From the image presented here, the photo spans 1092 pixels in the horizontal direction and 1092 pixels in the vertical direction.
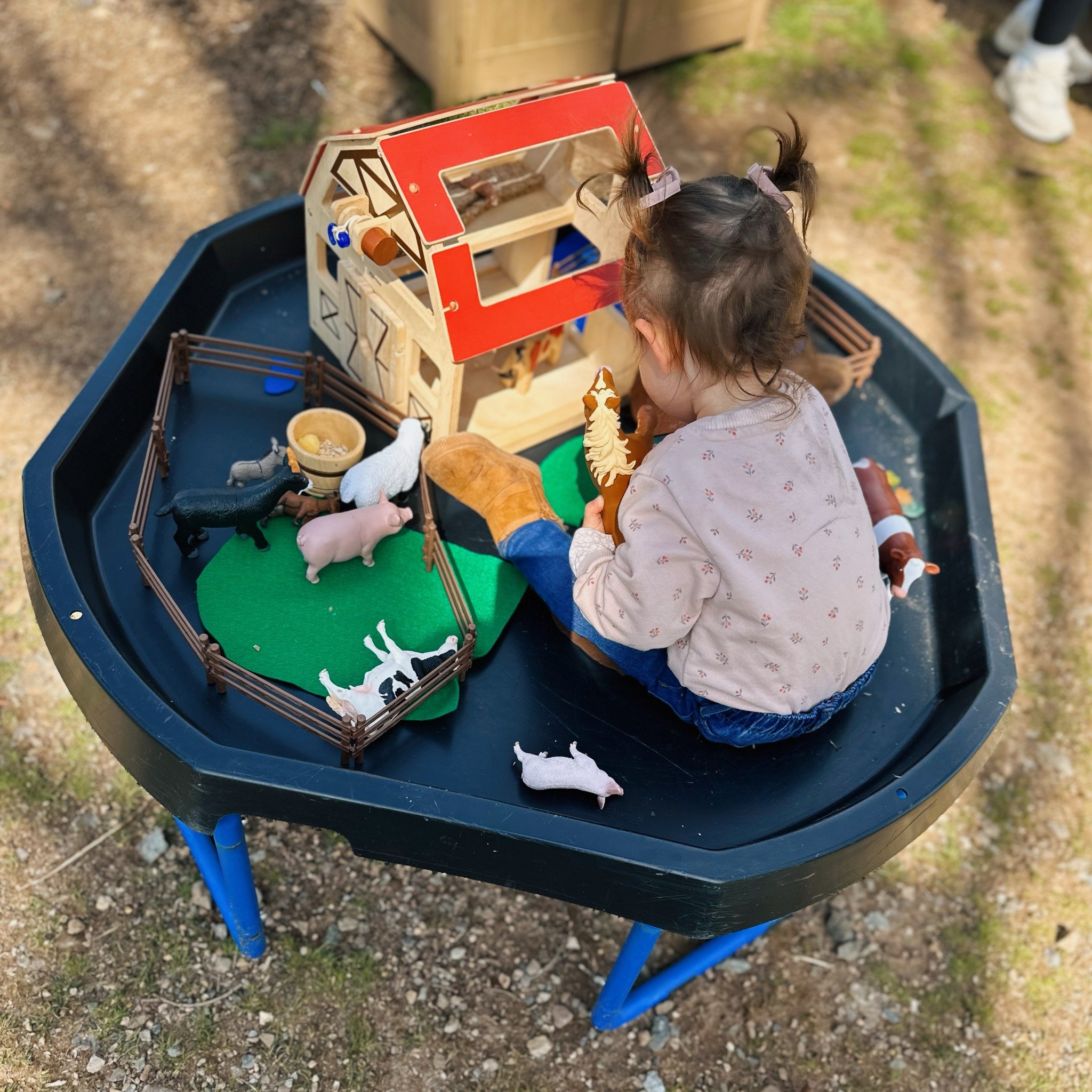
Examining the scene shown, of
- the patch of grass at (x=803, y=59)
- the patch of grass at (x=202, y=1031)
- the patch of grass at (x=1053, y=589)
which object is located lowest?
the patch of grass at (x=202, y=1031)

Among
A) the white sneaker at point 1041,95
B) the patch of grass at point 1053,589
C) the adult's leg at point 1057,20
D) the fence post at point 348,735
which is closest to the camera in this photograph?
the fence post at point 348,735

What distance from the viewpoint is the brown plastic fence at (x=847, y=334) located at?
175 cm

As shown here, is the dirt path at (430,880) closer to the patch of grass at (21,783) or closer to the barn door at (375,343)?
the patch of grass at (21,783)

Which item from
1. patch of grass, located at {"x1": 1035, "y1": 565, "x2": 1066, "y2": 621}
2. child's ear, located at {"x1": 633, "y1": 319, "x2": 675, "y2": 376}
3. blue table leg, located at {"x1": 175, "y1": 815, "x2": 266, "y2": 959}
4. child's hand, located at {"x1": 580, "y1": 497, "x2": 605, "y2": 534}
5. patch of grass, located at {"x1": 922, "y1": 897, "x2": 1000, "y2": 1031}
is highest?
child's ear, located at {"x1": 633, "y1": 319, "x2": 675, "y2": 376}

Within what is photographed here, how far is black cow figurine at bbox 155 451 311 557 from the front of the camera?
1280mm

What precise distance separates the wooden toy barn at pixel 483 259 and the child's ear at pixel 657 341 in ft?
0.96

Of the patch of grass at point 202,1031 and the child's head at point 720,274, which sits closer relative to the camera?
the child's head at point 720,274

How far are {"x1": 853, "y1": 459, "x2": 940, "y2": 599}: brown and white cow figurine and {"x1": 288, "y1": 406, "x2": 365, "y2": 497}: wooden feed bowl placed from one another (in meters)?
0.68

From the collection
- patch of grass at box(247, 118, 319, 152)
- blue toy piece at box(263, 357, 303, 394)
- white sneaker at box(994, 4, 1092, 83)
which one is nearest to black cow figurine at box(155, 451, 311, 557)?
blue toy piece at box(263, 357, 303, 394)

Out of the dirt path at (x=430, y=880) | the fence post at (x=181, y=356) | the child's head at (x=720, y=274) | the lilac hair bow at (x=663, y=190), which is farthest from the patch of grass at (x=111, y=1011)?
the lilac hair bow at (x=663, y=190)

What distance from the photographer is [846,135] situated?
3.15 metres

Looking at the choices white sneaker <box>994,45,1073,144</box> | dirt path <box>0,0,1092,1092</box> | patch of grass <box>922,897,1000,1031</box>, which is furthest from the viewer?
white sneaker <box>994,45,1073,144</box>

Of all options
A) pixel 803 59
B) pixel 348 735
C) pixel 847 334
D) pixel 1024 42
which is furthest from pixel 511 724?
pixel 1024 42

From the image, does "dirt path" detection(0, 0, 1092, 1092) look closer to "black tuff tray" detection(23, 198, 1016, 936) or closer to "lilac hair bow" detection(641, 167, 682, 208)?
"black tuff tray" detection(23, 198, 1016, 936)
